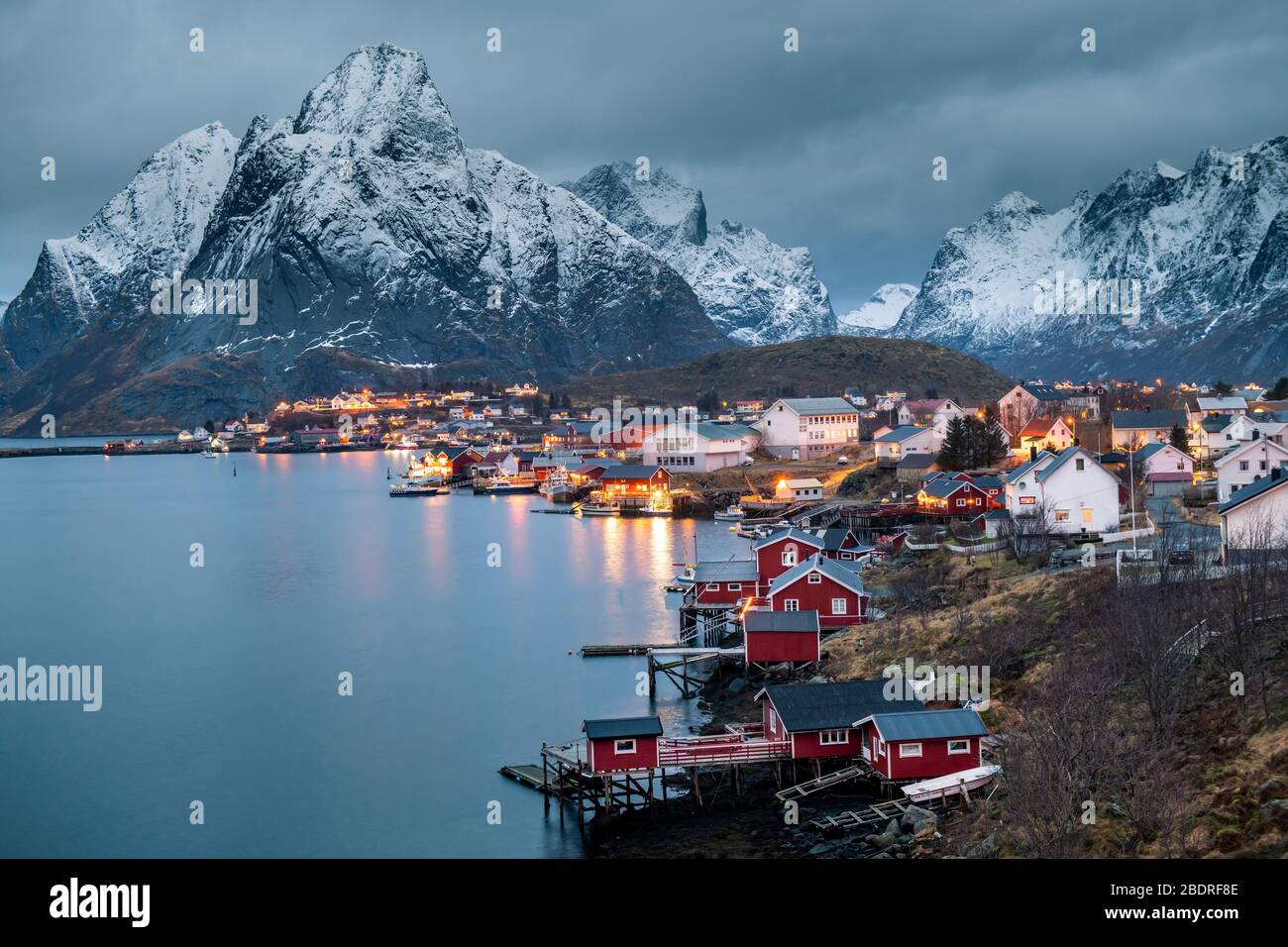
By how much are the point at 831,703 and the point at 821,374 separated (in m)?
115

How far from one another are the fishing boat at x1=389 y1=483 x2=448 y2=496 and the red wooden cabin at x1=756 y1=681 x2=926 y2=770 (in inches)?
2904

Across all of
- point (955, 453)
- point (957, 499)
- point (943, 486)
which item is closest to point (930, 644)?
point (957, 499)

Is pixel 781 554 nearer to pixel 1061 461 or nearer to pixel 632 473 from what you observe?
pixel 1061 461

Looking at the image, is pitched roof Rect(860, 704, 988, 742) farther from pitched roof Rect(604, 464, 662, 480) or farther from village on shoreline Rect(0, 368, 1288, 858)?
pitched roof Rect(604, 464, 662, 480)

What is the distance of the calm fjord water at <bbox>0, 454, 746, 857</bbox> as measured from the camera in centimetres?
2239

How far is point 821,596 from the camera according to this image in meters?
31.7

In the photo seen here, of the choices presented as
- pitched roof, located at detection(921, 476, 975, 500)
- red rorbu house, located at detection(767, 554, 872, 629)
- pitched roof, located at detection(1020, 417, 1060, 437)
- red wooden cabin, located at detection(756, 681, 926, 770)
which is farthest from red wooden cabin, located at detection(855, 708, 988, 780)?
pitched roof, located at detection(1020, 417, 1060, 437)

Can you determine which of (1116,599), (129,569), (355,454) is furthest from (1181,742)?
(355,454)

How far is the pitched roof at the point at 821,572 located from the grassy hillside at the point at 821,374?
8538 centimetres

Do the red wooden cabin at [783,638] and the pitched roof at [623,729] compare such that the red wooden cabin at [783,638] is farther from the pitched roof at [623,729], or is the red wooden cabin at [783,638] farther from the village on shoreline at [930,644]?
the pitched roof at [623,729]

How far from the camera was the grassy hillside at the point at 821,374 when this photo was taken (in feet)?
412

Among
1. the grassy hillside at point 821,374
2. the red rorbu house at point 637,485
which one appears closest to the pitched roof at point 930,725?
the red rorbu house at point 637,485
